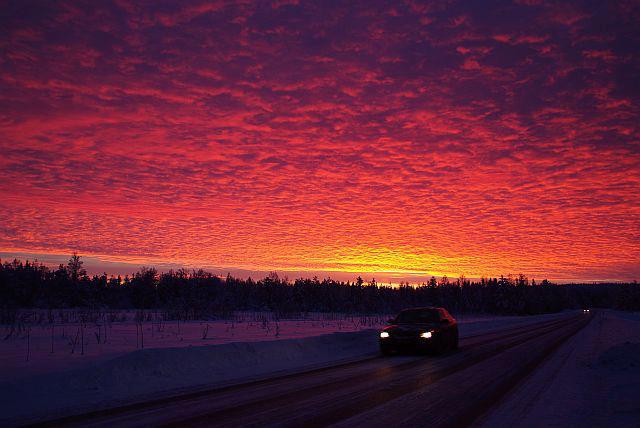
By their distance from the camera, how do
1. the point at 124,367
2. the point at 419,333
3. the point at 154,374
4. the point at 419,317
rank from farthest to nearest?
the point at 419,317, the point at 419,333, the point at 154,374, the point at 124,367

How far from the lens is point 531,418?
7504 mm

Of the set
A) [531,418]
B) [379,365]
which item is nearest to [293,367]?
[379,365]

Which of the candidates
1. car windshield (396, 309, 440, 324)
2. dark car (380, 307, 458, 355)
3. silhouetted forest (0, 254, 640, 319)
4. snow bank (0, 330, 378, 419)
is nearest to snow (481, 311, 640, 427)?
dark car (380, 307, 458, 355)

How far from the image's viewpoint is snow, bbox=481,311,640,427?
7.42 m

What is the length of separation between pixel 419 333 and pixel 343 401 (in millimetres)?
8784

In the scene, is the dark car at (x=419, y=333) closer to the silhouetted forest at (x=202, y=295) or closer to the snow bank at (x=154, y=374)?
the snow bank at (x=154, y=374)

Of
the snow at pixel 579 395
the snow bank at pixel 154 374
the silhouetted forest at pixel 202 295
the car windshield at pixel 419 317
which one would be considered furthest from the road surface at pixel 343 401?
the silhouetted forest at pixel 202 295

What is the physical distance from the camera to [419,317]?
18938 mm

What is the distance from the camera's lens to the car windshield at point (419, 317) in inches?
732

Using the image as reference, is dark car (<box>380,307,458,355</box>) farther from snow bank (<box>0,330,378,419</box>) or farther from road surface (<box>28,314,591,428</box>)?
road surface (<box>28,314,591,428</box>)

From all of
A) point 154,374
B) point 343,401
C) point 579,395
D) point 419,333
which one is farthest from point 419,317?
point 154,374

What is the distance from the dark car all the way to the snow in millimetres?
3733

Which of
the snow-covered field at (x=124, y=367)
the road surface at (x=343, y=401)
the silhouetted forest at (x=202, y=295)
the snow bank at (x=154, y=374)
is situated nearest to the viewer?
the road surface at (x=343, y=401)

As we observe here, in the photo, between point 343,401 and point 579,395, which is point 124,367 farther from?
point 579,395
